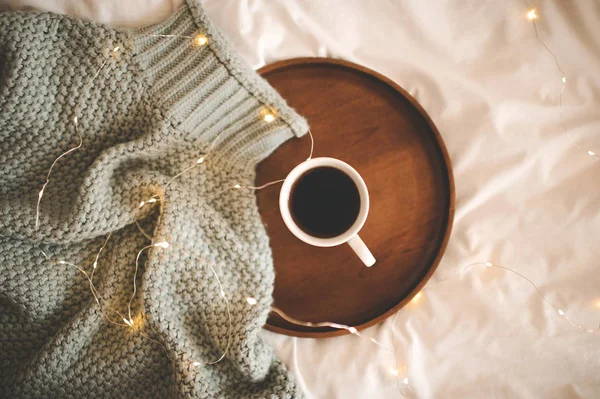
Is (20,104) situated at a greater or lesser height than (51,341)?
greater

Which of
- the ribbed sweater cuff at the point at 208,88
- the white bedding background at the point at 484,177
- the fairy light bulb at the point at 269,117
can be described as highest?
the ribbed sweater cuff at the point at 208,88

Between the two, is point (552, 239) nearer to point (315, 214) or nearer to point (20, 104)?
point (315, 214)

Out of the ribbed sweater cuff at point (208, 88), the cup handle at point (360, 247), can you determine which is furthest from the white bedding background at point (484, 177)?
the cup handle at point (360, 247)

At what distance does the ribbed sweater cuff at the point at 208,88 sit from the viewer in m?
0.68

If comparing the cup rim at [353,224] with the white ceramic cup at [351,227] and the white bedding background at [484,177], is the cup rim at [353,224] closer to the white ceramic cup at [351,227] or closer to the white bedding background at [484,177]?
the white ceramic cup at [351,227]

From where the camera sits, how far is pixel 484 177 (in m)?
0.76

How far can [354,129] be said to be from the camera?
2.28ft

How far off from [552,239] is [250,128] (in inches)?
22.9

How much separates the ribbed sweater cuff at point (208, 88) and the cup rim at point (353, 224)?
80mm

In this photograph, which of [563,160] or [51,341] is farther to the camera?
[563,160]

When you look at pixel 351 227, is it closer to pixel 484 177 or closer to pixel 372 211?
pixel 372 211

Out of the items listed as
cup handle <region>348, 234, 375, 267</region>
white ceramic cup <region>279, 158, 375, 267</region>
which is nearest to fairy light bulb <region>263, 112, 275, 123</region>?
white ceramic cup <region>279, 158, 375, 267</region>

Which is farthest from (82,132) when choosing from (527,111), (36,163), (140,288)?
(527,111)

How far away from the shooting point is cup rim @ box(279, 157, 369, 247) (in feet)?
1.99
